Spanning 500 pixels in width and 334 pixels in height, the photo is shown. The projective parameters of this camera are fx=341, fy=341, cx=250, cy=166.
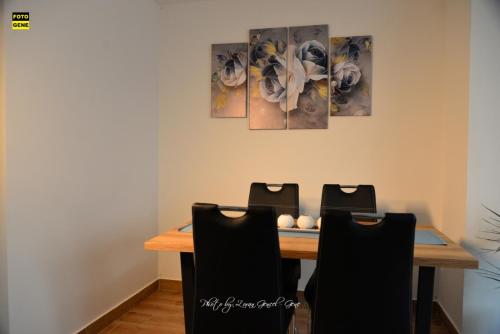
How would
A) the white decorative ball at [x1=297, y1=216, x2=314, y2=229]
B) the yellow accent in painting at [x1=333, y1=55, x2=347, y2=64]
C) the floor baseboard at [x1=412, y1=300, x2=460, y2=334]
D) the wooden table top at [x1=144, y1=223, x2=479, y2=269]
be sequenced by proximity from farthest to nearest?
the yellow accent in painting at [x1=333, y1=55, x2=347, y2=64] < the floor baseboard at [x1=412, y1=300, x2=460, y2=334] < the white decorative ball at [x1=297, y1=216, x2=314, y2=229] < the wooden table top at [x1=144, y1=223, x2=479, y2=269]

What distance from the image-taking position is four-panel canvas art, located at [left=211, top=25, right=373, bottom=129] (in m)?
2.93

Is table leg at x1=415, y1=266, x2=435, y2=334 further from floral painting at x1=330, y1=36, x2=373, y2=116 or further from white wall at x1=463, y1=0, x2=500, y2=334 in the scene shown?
floral painting at x1=330, y1=36, x2=373, y2=116

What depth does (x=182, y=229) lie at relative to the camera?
2117 mm

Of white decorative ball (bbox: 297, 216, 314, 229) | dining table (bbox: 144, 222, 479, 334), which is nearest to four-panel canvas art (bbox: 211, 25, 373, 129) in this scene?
white decorative ball (bbox: 297, 216, 314, 229)

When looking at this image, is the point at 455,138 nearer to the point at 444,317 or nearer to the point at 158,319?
the point at 444,317

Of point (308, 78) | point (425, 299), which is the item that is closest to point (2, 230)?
point (425, 299)

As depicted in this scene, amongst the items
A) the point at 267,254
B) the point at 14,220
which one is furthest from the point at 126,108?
the point at 267,254

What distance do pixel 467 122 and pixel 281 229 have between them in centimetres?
142

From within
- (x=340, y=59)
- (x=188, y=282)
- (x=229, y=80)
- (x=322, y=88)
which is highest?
(x=340, y=59)

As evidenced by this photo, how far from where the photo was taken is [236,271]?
1547mm

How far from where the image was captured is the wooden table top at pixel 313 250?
61.5 inches

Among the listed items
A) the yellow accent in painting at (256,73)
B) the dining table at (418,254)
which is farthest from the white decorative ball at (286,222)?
the yellow accent in painting at (256,73)

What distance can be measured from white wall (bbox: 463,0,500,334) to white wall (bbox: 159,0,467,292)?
60 cm

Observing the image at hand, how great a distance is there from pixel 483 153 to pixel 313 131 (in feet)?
4.17
